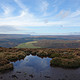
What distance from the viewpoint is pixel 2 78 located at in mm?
14422

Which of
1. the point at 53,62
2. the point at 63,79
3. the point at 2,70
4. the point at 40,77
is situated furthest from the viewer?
the point at 53,62

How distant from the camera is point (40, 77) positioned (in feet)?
49.0

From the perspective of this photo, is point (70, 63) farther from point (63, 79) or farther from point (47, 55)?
point (47, 55)

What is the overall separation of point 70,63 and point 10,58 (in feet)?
62.3

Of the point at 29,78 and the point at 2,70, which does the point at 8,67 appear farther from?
the point at 29,78

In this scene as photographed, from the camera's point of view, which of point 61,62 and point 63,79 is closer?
point 63,79

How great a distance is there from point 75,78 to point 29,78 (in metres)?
8.83

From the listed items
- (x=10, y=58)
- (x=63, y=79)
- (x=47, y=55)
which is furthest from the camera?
(x=47, y=55)

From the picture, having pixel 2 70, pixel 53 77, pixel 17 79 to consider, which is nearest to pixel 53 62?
pixel 53 77

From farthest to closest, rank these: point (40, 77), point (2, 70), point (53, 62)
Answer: point (53, 62)
point (2, 70)
point (40, 77)

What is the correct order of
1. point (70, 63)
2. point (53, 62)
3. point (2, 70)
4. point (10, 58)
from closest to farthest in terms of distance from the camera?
point (2, 70)
point (70, 63)
point (53, 62)
point (10, 58)

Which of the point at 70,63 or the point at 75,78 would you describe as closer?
the point at 75,78

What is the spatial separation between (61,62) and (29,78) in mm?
10568

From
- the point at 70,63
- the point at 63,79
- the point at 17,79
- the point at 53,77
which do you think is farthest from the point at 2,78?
the point at 70,63
